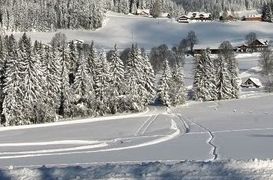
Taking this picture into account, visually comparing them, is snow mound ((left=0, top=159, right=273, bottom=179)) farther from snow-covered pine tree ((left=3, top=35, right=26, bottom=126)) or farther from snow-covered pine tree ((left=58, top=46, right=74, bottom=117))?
snow-covered pine tree ((left=58, top=46, right=74, bottom=117))

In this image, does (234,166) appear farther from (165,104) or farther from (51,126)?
(165,104)

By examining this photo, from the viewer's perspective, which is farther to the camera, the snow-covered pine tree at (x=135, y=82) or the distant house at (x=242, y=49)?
the distant house at (x=242, y=49)

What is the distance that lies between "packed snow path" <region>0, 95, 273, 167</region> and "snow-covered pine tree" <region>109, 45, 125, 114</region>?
3.01 metres

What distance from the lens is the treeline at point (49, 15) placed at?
180000 millimetres

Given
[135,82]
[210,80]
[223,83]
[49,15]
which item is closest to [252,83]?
[223,83]

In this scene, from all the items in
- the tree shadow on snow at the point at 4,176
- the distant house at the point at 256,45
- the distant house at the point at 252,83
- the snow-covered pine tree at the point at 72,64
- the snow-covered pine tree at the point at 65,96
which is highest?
the tree shadow on snow at the point at 4,176

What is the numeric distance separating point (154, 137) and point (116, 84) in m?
25.0

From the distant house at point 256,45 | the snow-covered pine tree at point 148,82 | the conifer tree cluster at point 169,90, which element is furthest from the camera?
the distant house at point 256,45

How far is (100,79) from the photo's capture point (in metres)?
68.9

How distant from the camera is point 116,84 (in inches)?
2766

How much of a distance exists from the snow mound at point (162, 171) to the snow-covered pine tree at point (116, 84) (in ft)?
182

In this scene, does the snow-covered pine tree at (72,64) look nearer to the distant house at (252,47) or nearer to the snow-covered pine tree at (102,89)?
the snow-covered pine tree at (102,89)

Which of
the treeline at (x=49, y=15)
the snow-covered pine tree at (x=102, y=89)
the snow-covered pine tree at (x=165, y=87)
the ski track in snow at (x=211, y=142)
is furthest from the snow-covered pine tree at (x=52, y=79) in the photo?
the treeline at (x=49, y=15)

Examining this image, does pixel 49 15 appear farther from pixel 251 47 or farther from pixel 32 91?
pixel 32 91
